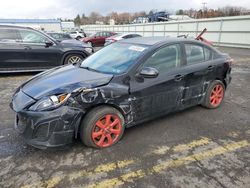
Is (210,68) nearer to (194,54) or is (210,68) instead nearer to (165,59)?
(194,54)

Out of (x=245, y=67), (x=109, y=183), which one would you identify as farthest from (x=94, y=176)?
(x=245, y=67)

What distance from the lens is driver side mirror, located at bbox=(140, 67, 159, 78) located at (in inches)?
131

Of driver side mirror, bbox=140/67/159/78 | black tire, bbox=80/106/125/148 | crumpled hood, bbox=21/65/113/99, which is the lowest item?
black tire, bbox=80/106/125/148

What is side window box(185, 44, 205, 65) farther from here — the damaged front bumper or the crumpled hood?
the damaged front bumper

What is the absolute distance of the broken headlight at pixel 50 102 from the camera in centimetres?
285

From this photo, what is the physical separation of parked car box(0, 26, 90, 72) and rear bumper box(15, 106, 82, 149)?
15.9 ft

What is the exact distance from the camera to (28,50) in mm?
7520

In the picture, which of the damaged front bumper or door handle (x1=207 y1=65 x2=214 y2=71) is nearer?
the damaged front bumper

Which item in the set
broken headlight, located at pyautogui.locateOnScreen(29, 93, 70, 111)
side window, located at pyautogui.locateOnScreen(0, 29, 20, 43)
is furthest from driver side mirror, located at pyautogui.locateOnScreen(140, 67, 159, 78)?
side window, located at pyautogui.locateOnScreen(0, 29, 20, 43)

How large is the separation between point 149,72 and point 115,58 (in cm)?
76

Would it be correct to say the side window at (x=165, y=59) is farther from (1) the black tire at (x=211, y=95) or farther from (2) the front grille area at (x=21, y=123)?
(2) the front grille area at (x=21, y=123)

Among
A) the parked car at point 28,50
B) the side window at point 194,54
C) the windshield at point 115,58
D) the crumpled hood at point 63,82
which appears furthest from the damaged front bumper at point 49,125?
the parked car at point 28,50

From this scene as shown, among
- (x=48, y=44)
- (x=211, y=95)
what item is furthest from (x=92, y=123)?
(x=48, y=44)

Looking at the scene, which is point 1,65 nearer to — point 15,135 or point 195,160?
point 15,135
